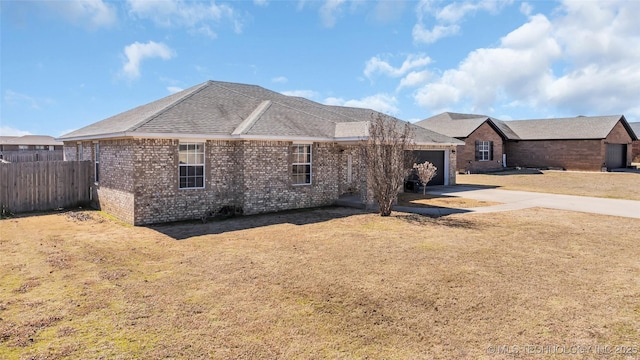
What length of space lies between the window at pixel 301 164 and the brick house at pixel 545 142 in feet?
71.4

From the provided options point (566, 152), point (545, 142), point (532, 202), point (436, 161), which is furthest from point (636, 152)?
point (532, 202)

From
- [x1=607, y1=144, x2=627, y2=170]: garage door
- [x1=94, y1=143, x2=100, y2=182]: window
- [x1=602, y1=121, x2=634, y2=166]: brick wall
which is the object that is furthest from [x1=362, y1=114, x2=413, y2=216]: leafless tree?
[x1=607, y1=144, x2=627, y2=170]: garage door

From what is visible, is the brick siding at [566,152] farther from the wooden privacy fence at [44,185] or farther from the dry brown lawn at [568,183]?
the wooden privacy fence at [44,185]

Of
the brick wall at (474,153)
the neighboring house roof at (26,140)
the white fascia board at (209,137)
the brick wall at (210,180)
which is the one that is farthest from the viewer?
the neighboring house roof at (26,140)

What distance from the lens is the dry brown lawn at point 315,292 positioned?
5.23 m

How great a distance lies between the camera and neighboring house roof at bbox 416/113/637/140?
35.7m

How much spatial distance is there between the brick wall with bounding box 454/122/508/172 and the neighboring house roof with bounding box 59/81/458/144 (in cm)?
1646

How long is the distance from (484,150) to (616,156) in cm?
1449

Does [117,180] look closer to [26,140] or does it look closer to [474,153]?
[474,153]

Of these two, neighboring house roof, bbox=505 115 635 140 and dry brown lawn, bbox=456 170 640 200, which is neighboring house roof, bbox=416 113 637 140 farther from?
dry brown lawn, bbox=456 170 640 200

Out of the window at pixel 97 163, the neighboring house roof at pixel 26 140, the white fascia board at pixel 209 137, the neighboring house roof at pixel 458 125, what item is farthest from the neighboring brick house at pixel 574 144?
the neighboring house roof at pixel 26 140

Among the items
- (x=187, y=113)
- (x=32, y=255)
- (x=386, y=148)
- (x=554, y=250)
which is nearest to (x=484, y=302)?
(x=554, y=250)

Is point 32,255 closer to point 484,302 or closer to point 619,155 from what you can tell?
point 484,302

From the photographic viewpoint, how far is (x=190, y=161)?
46.5ft
